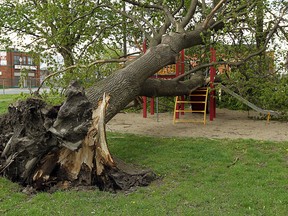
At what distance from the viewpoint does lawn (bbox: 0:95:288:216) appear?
13.3 feet

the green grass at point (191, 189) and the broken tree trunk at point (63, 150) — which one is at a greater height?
the broken tree trunk at point (63, 150)

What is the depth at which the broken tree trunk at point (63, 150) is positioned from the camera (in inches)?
183

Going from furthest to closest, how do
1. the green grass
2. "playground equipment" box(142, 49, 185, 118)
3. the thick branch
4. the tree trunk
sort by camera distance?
"playground equipment" box(142, 49, 185, 118) < the thick branch < the tree trunk < the green grass

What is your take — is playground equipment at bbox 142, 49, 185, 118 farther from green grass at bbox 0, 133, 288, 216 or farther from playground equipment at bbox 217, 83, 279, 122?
green grass at bbox 0, 133, 288, 216

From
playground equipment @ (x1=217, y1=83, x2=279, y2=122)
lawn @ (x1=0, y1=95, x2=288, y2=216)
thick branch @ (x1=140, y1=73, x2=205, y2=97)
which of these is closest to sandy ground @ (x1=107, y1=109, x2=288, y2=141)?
playground equipment @ (x1=217, y1=83, x2=279, y2=122)

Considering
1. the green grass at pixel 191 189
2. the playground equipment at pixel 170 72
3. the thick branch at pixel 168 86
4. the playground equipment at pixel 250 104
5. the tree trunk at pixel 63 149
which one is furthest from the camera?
the playground equipment at pixel 170 72

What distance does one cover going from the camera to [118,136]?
831cm

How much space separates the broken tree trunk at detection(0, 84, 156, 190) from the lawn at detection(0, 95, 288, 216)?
0.77 ft

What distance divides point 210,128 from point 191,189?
5.00 meters

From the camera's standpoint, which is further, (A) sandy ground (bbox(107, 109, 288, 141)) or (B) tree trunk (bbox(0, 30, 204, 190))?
(A) sandy ground (bbox(107, 109, 288, 141))

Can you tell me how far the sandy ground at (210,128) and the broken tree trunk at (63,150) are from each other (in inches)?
145

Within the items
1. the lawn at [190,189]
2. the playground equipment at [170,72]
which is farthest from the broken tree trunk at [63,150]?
the playground equipment at [170,72]

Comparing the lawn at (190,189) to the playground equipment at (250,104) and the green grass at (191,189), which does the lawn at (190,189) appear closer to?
the green grass at (191,189)

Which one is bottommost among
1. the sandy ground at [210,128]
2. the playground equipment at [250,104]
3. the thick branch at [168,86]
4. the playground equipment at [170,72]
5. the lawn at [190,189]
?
the lawn at [190,189]
